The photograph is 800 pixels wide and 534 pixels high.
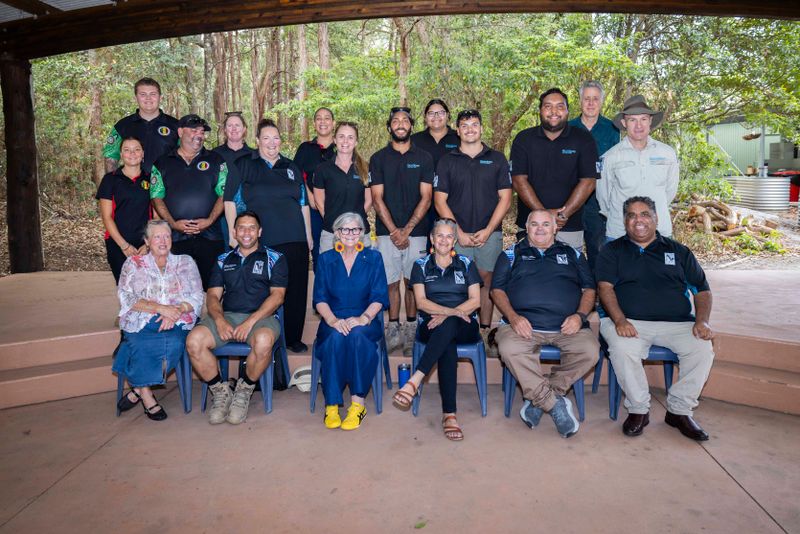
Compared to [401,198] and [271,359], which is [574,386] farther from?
[271,359]

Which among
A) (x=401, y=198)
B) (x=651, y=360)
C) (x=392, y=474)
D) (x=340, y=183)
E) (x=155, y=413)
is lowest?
(x=392, y=474)

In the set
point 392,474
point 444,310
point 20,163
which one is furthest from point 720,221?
point 20,163

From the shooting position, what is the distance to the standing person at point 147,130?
4.01 meters

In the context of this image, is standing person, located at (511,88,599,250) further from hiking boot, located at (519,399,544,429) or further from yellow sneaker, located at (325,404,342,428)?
yellow sneaker, located at (325,404,342,428)

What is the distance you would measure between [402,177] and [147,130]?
1.86 m

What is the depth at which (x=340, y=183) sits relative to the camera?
3908 millimetres

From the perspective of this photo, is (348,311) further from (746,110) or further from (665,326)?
(746,110)

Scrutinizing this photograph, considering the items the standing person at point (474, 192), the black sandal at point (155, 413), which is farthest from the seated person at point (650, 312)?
the black sandal at point (155, 413)

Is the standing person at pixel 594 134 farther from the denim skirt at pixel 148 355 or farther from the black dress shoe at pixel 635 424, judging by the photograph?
the denim skirt at pixel 148 355

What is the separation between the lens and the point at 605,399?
3.65m

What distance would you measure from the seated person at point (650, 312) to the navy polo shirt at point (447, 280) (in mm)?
783

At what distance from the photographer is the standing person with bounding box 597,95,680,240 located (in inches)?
145

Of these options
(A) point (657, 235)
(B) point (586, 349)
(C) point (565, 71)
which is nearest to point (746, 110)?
(C) point (565, 71)

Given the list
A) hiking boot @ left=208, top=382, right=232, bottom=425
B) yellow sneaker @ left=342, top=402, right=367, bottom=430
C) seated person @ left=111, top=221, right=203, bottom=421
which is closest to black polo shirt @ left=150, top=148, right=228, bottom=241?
seated person @ left=111, top=221, right=203, bottom=421
